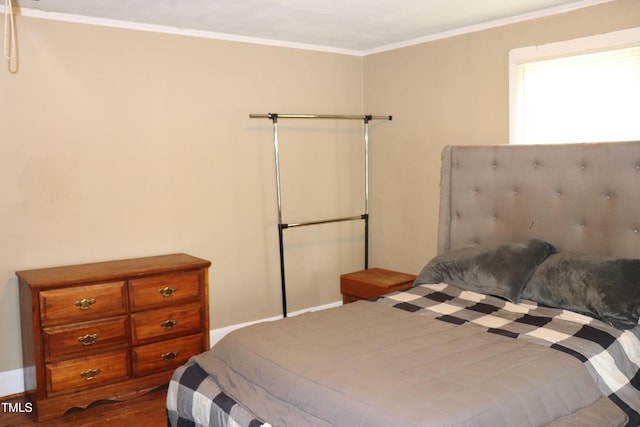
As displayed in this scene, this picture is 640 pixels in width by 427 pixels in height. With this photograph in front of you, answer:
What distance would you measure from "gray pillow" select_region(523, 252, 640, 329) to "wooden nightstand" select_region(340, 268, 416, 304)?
46.4 inches

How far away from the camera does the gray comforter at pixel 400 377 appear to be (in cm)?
184

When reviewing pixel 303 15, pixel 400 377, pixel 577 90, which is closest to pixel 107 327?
pixel 400 377

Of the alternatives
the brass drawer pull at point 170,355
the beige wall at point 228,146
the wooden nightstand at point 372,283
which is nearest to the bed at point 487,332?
the wooden nightstand at point 372,283

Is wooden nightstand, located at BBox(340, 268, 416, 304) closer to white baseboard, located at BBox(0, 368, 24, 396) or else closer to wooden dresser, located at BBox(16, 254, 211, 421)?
wooden dresser, located at BBox(16, 254, 211, 421)

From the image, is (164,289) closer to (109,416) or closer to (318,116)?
(109,416)

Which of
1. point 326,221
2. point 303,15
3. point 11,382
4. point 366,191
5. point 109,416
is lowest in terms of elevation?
point 109,416

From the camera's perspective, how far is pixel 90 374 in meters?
3.20

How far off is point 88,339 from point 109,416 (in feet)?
1.40

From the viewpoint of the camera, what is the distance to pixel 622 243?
2965mm

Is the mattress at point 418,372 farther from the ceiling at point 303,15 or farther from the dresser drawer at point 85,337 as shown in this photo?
the ceiling at point 303,15

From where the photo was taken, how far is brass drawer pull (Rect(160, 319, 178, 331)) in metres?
3.44

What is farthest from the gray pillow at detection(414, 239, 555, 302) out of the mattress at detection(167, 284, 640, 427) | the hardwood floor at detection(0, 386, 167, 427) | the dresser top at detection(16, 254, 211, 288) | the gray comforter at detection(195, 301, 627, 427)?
the hardwood floor at detection(0, 386, 167, 427)

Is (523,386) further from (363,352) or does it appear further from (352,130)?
(352,130)

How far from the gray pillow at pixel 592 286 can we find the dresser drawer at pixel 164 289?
1893mm
